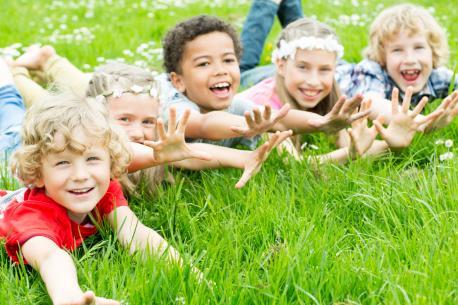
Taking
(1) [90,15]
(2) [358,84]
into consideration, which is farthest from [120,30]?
(2) [358,84]

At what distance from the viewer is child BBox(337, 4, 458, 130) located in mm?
5125

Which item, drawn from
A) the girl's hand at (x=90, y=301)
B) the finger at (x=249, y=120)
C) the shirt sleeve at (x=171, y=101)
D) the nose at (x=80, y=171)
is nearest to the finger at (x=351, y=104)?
the finger at (x=249, y=120)

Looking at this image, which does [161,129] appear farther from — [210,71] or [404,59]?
[404,59]

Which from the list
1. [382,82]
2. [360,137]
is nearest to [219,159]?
[360,137]

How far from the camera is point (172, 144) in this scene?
3.23 meters

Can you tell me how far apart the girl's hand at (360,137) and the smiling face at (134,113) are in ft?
3.79

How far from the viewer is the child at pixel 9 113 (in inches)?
171

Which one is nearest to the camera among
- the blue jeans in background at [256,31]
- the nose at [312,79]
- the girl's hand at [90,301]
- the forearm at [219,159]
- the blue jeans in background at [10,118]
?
the girl's hand at [90,301]

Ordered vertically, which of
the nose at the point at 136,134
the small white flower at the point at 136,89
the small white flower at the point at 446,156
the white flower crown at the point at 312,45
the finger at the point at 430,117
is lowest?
the small white flower at the point at 446,156

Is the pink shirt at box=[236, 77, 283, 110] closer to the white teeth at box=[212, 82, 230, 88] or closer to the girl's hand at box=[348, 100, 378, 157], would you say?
the white teeth at box=[212, 82, 230, 88]

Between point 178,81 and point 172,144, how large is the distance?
128cm

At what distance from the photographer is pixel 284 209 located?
322cm

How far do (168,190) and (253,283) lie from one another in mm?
1125

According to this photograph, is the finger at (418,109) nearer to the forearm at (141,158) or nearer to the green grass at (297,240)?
the green grass at (297,240)
